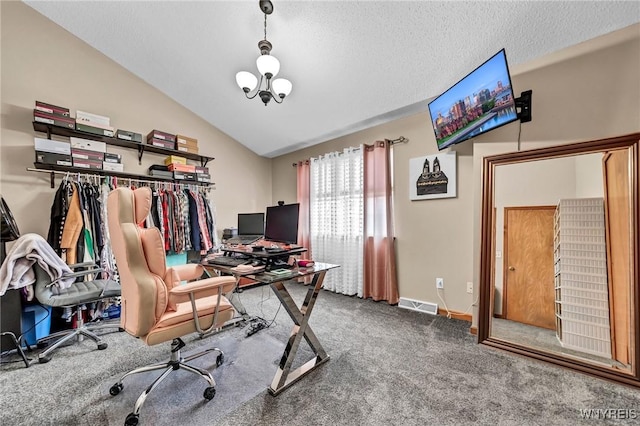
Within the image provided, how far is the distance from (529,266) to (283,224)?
7.47 feet

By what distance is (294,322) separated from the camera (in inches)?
70.2

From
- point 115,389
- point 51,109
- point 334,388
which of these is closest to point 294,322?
point 334,388

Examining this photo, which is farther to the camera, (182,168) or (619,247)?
(182,168)

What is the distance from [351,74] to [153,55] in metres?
2.41

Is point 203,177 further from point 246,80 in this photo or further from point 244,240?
point 246,80

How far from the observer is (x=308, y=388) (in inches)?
64.5

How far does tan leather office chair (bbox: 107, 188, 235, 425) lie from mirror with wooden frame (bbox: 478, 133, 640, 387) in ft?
7.84

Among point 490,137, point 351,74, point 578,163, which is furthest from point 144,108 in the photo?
point 578,163

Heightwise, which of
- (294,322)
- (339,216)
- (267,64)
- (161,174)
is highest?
(267,64)

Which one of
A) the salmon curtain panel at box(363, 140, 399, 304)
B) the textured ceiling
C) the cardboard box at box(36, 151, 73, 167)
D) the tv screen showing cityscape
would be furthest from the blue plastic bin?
the tv screen showing cityscape

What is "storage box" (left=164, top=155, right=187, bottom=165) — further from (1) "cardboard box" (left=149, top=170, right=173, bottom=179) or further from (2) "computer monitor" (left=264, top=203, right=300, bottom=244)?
(2) "computer monitor" (left=264, top=203, right=300, bottom=244)

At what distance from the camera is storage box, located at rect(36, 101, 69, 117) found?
2576 mm

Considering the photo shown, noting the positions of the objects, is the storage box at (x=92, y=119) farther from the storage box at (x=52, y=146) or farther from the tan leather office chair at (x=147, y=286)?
the tan leather office chair at (x=147, y=286)

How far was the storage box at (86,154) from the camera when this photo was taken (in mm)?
2762
